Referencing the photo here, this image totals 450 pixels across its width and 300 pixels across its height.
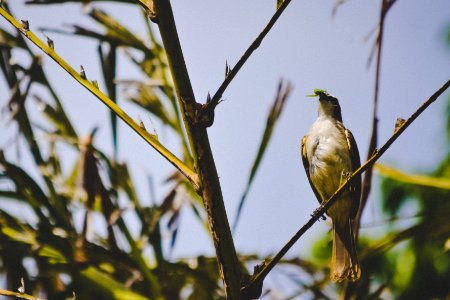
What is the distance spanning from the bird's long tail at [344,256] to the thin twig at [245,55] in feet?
3.57

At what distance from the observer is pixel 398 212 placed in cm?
421

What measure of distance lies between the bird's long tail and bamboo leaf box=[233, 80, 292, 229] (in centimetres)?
40

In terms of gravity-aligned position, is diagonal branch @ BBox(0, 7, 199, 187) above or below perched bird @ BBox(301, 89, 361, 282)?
above

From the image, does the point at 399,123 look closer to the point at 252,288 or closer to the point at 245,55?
the point at 245,55

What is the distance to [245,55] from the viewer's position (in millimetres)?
1104

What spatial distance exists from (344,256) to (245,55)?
1.84m

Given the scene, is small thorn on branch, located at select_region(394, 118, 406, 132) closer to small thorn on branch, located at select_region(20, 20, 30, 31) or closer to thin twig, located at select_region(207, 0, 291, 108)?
thin twig, located at select_region(207, 0, 291, 108)

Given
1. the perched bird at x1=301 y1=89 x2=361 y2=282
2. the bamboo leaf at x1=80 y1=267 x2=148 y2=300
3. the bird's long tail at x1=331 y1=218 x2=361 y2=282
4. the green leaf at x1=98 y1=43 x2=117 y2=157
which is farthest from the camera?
the perched bird at x1=301 y1=89 x2=361 y2=282

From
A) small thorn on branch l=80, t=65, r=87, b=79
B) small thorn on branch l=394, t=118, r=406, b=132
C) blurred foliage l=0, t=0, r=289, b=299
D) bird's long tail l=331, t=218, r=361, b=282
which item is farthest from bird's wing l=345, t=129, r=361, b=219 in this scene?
small thorn on branch l=80, t=65, r=87, b=79

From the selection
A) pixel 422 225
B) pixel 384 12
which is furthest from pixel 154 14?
pixel 422 225

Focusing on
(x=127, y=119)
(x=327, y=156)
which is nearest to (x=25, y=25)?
(x=127, y=119)

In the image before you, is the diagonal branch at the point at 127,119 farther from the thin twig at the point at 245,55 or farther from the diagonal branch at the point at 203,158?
the thin twig at the point at 245,55

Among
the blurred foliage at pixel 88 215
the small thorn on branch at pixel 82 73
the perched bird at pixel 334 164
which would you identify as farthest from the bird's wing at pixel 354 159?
the small thorn on branch at pixel 82 73

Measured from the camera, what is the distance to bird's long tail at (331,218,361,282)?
2320mm
